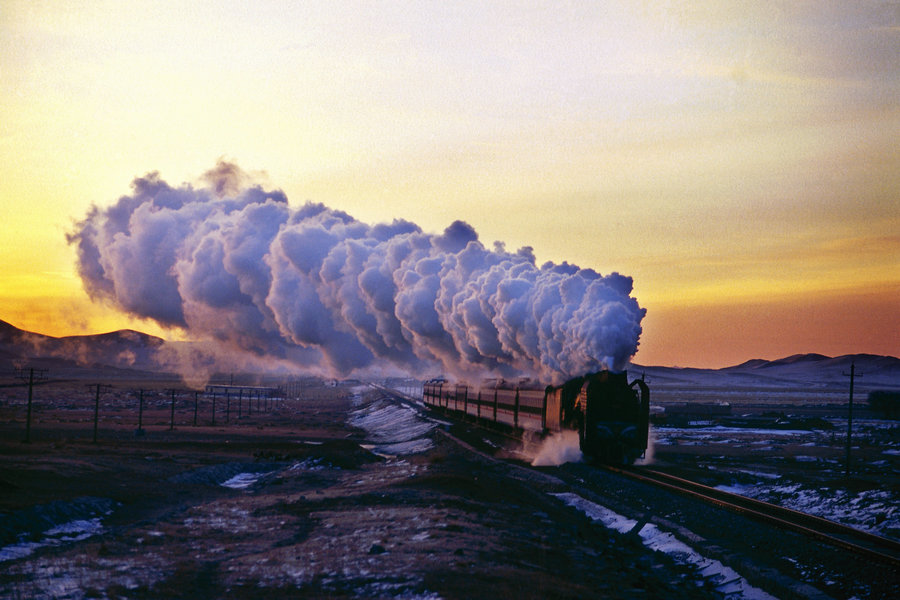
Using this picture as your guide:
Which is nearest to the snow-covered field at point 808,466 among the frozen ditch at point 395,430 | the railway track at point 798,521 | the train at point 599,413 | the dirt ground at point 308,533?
the railway track at point 798,521

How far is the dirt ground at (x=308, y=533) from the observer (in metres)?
17.4

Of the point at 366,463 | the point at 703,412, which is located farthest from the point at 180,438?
the point at 703,412

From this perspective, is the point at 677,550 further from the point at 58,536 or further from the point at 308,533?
the point at 58,536

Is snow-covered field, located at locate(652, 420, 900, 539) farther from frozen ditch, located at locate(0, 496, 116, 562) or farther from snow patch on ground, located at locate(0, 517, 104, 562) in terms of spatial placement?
frozen ditch, located at locate(0, 496, 116, 562)

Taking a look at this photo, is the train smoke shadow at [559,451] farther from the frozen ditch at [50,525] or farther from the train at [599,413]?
the frozen ditch at [50,525]

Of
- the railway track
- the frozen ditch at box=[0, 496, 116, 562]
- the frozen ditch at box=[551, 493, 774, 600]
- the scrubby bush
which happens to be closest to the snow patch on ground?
the frozen ditch at box=[0, 496, 116, 562]

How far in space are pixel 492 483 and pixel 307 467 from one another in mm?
15791

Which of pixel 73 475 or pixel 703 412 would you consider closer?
pixel 73 475

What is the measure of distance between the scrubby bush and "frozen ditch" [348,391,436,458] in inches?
2849

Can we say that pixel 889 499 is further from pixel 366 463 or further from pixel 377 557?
pixel 366 463

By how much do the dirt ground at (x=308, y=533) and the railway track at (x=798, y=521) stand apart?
3.67 metres

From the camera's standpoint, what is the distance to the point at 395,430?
7569 centimetres

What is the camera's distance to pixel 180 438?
2594 inches

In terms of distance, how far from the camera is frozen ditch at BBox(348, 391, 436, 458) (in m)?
57.9
